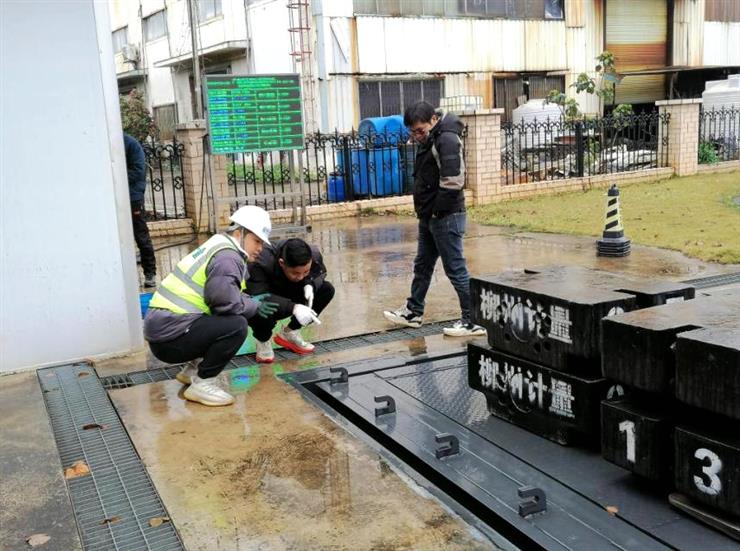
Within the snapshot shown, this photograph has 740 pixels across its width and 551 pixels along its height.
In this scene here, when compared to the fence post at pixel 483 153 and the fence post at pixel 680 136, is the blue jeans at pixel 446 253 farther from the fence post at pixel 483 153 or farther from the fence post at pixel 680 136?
the fence post at pixel 680 136

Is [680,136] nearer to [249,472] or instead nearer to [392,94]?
[392,94]

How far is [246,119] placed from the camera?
10992 mm

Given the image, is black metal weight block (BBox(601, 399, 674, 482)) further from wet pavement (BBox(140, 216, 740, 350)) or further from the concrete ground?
wet pavement (BBox(140, 216, 740, 350))

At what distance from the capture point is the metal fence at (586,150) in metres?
15.2

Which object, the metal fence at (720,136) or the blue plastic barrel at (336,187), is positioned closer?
the blue plastic barrel at (336,187)

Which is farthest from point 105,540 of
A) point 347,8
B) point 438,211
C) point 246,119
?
point 347,8

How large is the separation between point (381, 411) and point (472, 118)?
376 inches

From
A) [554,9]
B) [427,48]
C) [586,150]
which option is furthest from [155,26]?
[586,150]

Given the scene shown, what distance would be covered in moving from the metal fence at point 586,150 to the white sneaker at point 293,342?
32.1 feet

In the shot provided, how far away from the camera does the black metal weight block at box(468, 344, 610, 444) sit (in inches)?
137

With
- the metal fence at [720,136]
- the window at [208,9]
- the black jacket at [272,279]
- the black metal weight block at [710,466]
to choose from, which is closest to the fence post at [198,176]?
the black jacket at [272,279]

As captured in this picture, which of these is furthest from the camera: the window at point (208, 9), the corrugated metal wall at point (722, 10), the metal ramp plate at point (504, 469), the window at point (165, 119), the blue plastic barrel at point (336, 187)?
the window at point (165, 119)

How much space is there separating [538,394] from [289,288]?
2.09 m

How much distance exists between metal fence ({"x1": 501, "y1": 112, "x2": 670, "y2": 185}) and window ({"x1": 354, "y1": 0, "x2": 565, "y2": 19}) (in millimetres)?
5835
